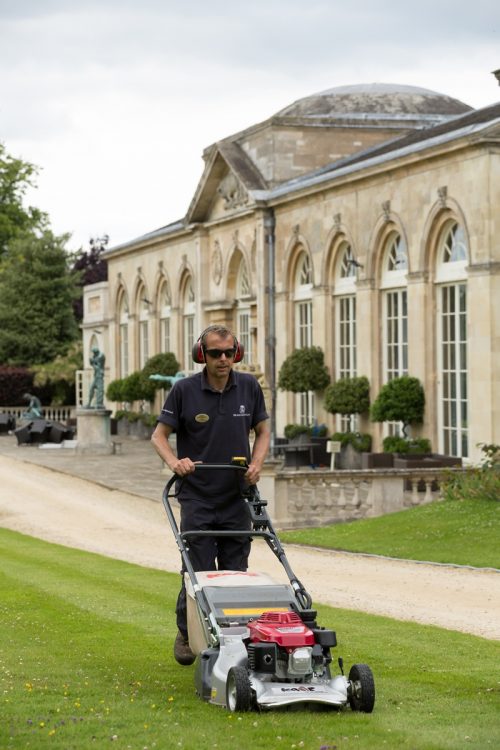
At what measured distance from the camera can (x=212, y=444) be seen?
27.3 feet

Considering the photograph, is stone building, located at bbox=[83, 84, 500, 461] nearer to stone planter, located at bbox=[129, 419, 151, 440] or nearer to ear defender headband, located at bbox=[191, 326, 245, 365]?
stone planter, located at bbox=[129, 419, 151, 440]

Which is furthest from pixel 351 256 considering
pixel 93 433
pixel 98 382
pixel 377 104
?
pixel 98 382

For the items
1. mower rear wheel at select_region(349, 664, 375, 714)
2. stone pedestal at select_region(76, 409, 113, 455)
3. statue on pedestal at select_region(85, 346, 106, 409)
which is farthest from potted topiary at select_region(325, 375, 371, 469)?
mower rear wheel at select_region(349, 664, 375, 714)

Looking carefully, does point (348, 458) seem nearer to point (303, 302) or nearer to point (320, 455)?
point (320, 455)

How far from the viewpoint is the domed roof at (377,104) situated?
41000 millimetres

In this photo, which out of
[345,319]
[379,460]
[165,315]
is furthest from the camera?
[165,315]

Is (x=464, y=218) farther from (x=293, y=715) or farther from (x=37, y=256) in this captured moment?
(x=37, y=256)

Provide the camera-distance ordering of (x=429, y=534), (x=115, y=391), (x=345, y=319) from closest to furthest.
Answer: (x=429, y=534), (x=345, y=319), (x=115, y=391)

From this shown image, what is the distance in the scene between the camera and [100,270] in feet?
236

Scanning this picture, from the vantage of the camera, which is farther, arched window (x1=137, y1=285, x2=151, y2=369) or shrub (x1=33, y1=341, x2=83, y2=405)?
shrub (x1=33, y1=341, x2=83, y2=405)

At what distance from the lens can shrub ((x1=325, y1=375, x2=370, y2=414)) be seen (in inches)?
1243

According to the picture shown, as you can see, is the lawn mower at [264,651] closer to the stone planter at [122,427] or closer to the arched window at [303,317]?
the arched window at [303,317]

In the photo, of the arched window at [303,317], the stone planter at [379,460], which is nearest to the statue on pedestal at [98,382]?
the arched window at [303,317]

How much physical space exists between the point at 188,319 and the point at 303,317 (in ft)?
32.7
